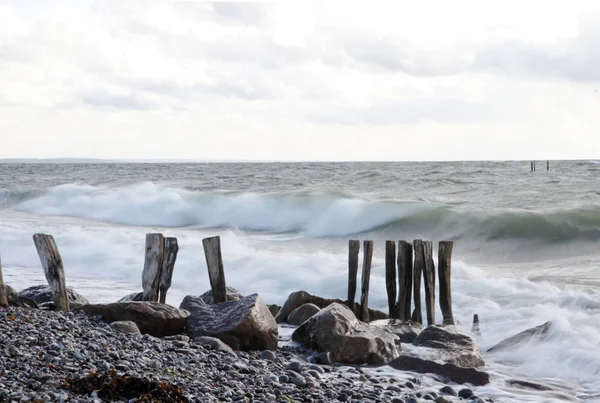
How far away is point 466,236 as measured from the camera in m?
19.3

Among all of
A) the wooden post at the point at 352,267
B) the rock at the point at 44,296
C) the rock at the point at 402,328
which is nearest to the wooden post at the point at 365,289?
the wooden post at the point at 352,267

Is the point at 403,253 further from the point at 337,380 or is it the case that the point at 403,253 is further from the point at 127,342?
the point at 127,342

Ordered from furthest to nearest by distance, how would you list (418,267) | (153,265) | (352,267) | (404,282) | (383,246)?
(383,246), (352,267), (404,282), (418,267), (153,265)

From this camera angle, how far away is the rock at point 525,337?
8750 mm

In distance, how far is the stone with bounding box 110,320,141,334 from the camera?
7430 mm

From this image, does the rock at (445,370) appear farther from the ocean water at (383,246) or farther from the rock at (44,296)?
the rock at (44,296)

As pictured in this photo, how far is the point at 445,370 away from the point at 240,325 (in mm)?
2183

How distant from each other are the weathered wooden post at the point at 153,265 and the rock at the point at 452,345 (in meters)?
3.31

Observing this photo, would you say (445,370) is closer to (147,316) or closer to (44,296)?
(147,316)

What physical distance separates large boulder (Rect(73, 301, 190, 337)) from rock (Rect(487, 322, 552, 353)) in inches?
148

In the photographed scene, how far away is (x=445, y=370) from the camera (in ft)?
23.7

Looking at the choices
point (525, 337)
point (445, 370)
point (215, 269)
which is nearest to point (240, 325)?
point (215, 269)

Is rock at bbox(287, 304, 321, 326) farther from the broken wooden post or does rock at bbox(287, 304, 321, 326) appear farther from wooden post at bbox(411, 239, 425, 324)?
wooden post at bbox(411, 239, 425, 324)

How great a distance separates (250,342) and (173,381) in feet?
7.57
